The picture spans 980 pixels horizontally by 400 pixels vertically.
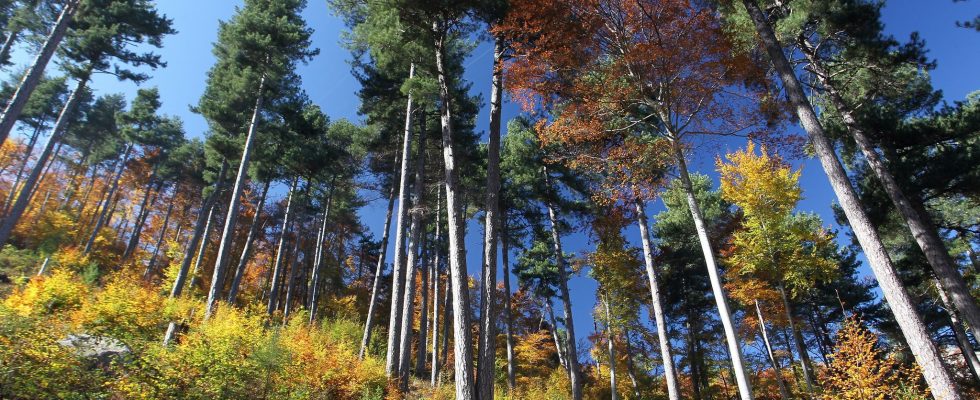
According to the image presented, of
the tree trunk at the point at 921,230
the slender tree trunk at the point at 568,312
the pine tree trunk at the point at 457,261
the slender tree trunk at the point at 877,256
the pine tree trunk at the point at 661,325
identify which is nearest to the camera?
the slender tree trunk at the point at 877,256

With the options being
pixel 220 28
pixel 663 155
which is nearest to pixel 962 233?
pixel 663 155

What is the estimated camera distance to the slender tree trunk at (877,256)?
604cm

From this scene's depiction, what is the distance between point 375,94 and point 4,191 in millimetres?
29362

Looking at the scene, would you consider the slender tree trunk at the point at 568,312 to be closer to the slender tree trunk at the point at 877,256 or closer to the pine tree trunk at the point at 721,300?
the pine tree trunk at the point at 721,300

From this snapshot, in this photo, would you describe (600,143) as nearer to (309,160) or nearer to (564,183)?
(564,183)

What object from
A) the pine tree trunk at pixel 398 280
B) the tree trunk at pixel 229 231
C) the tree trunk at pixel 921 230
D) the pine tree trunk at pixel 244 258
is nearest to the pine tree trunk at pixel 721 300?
the tree trunk at pixel 921 230

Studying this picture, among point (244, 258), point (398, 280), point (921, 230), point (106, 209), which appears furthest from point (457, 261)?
point (106, 209)

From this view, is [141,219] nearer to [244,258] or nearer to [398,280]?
[244,258]

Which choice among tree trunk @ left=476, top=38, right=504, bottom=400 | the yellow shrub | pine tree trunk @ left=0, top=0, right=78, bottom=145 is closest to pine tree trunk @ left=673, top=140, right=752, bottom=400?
tree trunk @ left=476, top=38, right=504, bottom=400

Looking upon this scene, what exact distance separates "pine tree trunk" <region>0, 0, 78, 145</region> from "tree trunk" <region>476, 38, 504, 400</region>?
1278cm

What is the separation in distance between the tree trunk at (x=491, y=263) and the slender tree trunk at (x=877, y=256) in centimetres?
624

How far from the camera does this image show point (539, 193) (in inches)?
706

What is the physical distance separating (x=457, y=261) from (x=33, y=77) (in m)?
13.7

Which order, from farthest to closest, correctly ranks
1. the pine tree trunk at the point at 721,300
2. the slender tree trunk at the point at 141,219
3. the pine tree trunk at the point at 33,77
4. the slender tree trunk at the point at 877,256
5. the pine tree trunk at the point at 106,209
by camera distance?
the slender tree trunk at the point at 141,219 < the pine tree trunk at the point at 106,209 < the pine tree trunk at the point at 33,77 < the pine tree trunk at the point at 721,300 < the slender tree trunk at the point at 877,256
